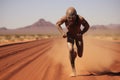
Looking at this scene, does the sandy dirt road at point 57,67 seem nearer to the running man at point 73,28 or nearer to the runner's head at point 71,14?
the running man at point 73,28

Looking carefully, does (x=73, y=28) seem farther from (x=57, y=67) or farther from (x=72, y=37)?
(x=57, y=67)

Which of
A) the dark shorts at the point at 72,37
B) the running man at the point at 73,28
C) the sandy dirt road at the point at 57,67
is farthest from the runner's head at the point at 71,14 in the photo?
the sandy dirt road at the point at 57,67

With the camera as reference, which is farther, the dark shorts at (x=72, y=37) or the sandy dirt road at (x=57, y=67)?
the dark shorts at (x=72, y=37)

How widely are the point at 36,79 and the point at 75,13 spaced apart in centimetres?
212

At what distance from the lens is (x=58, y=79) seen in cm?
764

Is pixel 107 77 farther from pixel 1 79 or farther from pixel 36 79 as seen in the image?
pixel 1 79

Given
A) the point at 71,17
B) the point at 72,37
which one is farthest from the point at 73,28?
the point at 71,17

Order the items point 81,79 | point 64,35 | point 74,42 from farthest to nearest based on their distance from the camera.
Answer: point 74,42 < point 64,35 < point 81,79

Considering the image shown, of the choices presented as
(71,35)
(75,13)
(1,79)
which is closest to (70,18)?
(75,13)

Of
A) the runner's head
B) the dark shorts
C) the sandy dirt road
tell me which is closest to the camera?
the runner's head

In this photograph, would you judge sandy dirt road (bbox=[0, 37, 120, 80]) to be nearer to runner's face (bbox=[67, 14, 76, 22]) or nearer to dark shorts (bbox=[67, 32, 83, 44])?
dark shorts (bbox=[67, 32, 83, 44])

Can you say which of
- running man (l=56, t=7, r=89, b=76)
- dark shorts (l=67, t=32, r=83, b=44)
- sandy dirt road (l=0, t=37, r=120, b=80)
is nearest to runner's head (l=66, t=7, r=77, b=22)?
running man (l=56, t=7, r=89, b=76)

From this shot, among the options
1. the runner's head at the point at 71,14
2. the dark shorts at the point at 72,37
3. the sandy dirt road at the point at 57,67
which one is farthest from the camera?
the dark shorts at the point at 72,37

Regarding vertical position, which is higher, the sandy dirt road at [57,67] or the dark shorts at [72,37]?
the dark shorts at [72,37]
